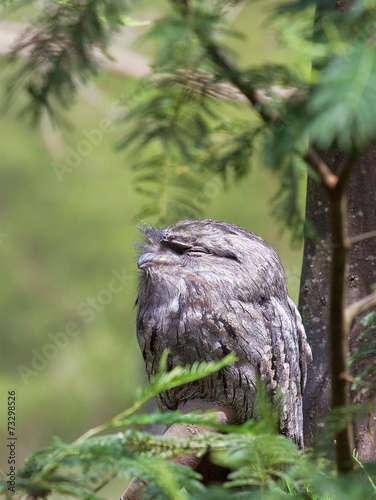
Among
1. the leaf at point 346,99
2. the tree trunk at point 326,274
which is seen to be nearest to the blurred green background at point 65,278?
the tree trunk at point 326,274

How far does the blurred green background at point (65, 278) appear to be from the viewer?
512 cm

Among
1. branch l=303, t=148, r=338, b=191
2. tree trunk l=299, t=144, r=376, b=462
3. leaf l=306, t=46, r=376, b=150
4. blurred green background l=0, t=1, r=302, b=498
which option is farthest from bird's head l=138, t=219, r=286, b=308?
blurred green background l=0, t=1, r=302, b=498

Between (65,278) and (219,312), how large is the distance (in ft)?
13.8

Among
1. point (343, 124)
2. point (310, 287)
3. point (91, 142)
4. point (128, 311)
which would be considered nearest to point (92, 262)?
point (128, 311)

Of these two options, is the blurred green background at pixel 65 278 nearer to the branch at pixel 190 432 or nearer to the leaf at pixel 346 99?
the branch at pixel 190 432

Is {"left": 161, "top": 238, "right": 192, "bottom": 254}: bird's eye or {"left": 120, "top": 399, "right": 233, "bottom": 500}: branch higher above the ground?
{"left": 161, "top": 238, "right": 192, "bottom": 254}: bird's eye

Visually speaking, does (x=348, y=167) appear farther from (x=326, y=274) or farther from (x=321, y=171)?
(x=326, y=274)

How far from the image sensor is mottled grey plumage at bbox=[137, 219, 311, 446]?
4.33ft

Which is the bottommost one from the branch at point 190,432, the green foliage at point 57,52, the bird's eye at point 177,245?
the branch at point 190,432

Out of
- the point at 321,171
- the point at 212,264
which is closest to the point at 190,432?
the point at 212,264

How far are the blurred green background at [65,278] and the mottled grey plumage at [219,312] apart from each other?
3.52m

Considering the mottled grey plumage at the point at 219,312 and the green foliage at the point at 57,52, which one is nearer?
the green foliage at the point at 57,52

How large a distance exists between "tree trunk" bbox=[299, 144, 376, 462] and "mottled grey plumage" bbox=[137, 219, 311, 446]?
0.55 ft

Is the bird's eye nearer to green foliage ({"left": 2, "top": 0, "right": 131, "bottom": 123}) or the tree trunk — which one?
the tree trunk
